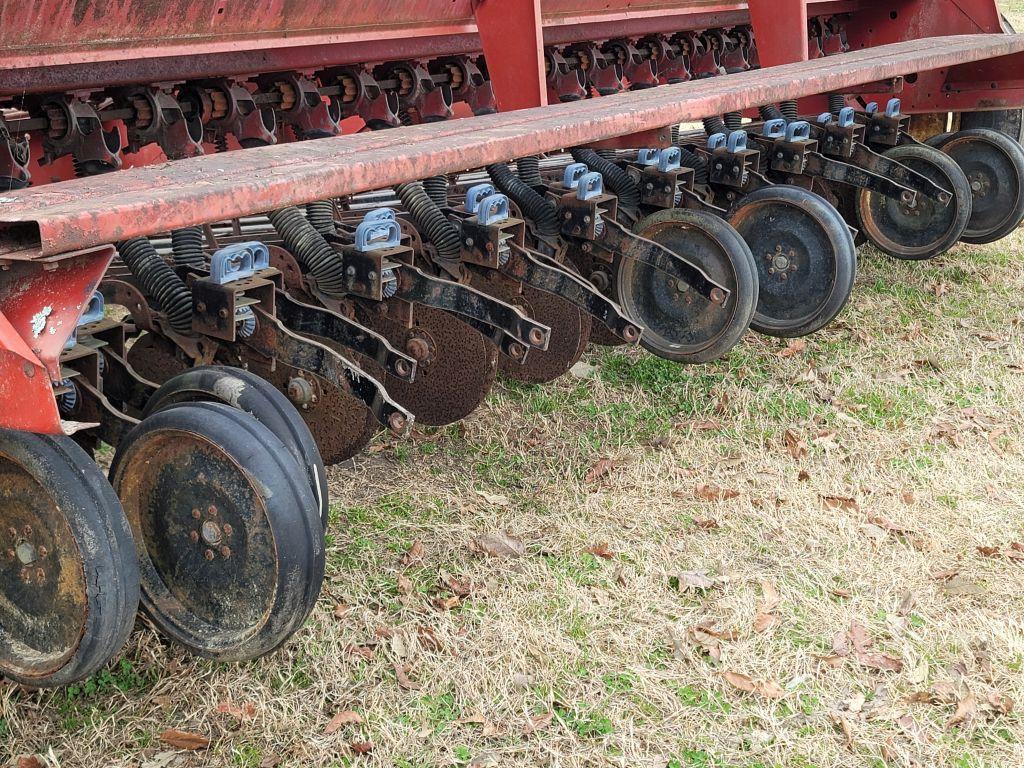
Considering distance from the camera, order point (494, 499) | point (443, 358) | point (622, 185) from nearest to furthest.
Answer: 1. point (443, 358)
2. point (494, 499)
3. point (622, 185)

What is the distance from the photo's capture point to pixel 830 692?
2.62m

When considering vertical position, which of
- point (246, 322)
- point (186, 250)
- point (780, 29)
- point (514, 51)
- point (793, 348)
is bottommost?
point (793, 348)

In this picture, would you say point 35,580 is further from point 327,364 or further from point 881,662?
point 881,662

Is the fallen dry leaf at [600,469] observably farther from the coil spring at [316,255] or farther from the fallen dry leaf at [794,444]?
the coil spring at [316,255]

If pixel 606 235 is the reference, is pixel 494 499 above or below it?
below

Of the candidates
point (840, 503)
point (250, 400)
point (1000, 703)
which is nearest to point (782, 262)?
point (840, 503)

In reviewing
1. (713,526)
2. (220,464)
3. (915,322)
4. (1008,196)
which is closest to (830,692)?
(713,526)

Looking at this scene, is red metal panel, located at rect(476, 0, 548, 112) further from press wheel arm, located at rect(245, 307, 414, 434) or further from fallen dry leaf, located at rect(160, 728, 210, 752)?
fallen dry leaf, located at rect(160, 728, 210, 752)

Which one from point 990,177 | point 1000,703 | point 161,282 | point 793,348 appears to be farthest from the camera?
point 990,177

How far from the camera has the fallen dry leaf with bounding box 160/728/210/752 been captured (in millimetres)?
2370

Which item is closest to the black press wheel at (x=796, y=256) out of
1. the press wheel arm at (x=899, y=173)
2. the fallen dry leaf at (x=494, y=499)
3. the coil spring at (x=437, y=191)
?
the press wheel arm at (x=899, y=173)

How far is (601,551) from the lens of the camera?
3.19 m

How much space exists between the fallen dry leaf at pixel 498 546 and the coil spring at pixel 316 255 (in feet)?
2.78

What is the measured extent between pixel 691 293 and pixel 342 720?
206 centimetres
